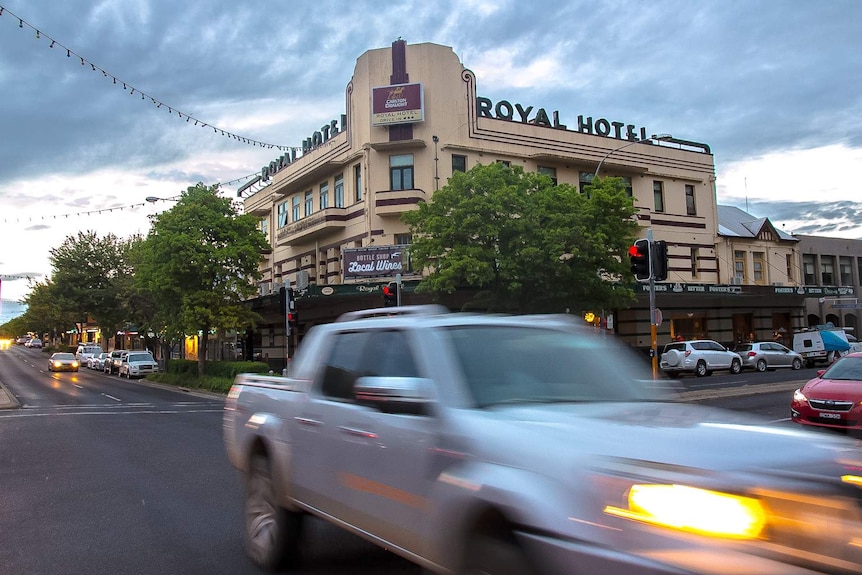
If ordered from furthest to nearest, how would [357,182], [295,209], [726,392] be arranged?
1. [295,209]
2. [357,182]
3. [726,392]

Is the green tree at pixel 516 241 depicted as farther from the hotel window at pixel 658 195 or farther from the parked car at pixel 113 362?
the parked car at pixel 113 362

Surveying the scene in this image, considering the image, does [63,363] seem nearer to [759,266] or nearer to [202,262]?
[202,262]

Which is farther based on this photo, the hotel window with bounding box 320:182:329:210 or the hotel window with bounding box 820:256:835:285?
the hotel window with bounding box 820:256:835:285

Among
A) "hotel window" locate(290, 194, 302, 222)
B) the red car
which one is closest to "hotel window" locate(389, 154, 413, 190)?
"hotel window" locate(290, 194, 302, 222)

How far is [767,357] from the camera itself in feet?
113

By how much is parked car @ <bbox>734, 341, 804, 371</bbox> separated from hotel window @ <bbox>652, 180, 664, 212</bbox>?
9.79 meters

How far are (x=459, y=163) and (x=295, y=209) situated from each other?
12.5 metres

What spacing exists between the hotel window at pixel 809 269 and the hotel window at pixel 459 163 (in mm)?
29918

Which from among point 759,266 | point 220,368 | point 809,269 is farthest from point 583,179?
point 809,269

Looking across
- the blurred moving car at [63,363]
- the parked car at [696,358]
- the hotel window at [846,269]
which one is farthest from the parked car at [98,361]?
the hotel window at [846,269]

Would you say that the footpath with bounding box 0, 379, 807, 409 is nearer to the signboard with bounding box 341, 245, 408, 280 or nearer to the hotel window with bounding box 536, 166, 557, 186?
the signboard with bounding box 341, 245, 408, 280

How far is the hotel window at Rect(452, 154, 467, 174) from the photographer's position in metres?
32.8

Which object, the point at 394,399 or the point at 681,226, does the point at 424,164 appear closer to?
the point at 681,226

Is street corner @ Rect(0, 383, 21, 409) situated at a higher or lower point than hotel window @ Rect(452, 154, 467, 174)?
lower
